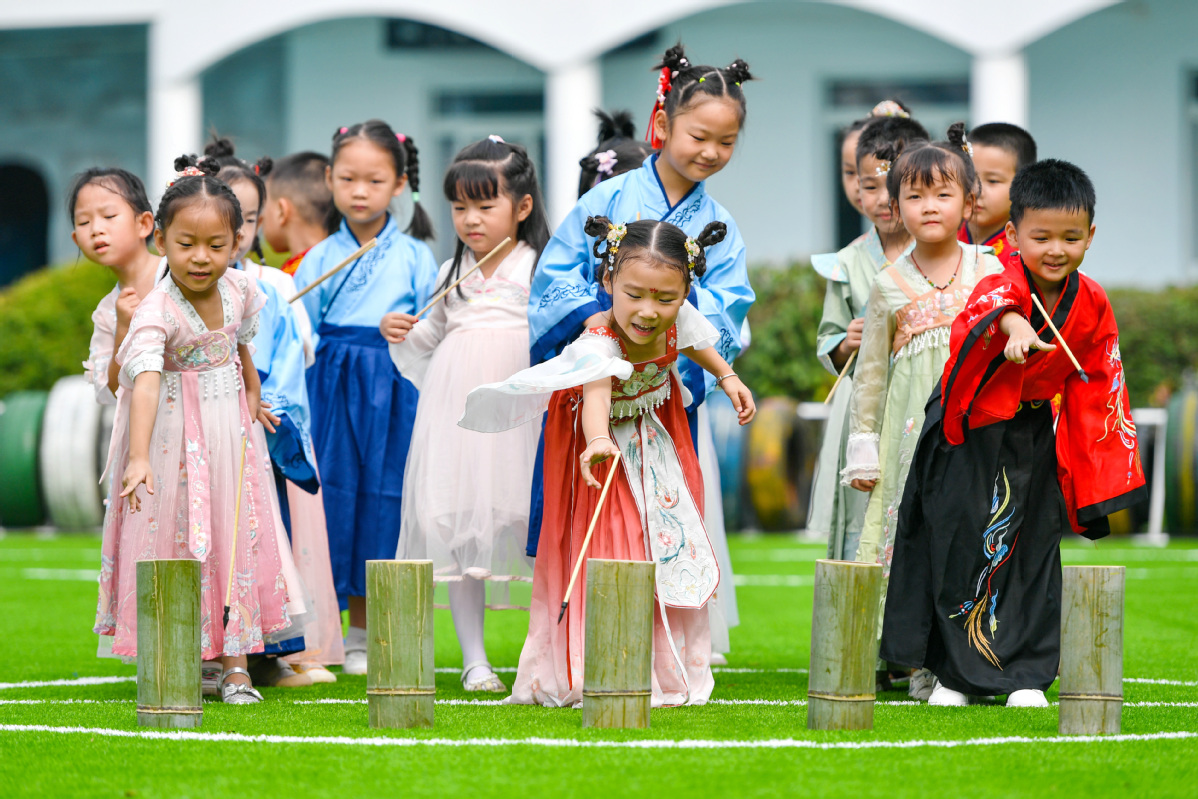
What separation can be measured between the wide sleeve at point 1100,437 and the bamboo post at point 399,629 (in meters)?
1.69

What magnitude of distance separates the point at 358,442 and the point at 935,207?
2.03 m

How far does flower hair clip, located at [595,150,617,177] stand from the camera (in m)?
4.95


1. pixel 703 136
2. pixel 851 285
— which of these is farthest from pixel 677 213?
pixel 851 285

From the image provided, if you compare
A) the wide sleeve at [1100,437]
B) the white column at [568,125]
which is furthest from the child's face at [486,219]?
the white column at [568,125]

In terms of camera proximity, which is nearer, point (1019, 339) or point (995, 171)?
point (1019, 339)

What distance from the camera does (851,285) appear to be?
4.72 m

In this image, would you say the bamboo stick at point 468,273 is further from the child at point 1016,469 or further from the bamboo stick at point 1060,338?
the bamboo stick at point 1060,338

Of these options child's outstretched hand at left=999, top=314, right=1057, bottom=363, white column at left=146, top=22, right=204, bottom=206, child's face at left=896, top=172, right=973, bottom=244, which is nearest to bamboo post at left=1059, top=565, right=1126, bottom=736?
child's outstretched hand at left=999, top=314, right=1057, bottom=363

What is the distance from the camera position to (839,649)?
10.5ft

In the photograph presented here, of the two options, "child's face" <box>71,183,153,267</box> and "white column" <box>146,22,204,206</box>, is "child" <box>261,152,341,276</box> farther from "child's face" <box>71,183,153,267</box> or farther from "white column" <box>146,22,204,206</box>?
"white column" <box>146,22,204,206</box>

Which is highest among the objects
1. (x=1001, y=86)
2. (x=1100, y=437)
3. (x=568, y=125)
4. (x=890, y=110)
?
(x=1001, y=86)

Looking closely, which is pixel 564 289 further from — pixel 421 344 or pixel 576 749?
pixel 576 749

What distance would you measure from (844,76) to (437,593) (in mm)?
9309

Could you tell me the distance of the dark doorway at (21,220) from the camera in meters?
15.5
